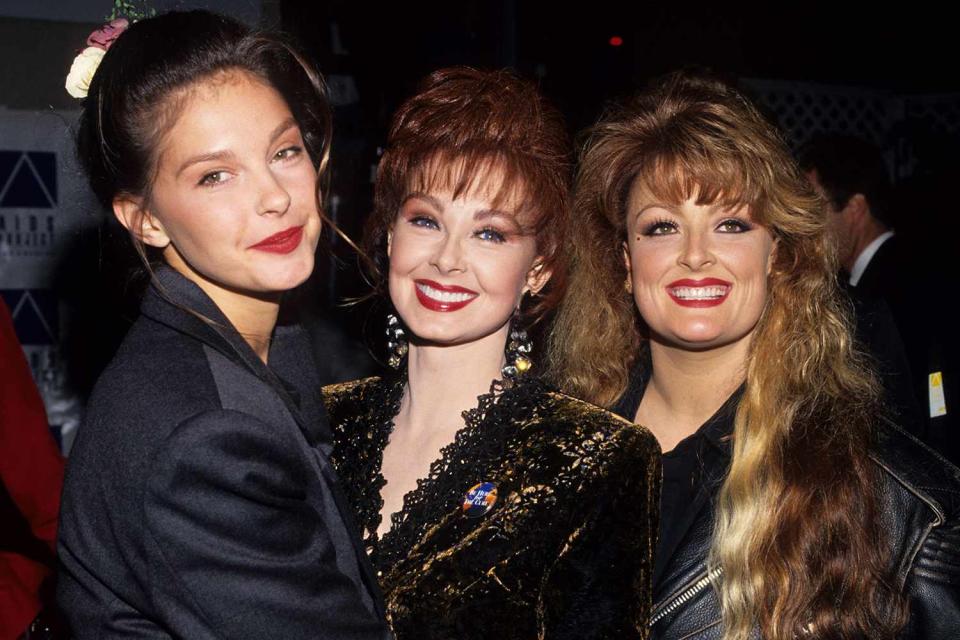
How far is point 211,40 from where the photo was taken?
5.71 feet

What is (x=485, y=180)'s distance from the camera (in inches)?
78.8

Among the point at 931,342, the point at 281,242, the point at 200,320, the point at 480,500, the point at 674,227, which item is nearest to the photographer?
the point at 200,320

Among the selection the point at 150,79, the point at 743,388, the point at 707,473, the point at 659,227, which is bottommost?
the point at 707,473

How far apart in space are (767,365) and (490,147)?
2.63 feet

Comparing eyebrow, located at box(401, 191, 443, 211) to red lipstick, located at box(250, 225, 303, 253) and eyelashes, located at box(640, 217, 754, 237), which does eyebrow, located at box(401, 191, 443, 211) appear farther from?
eyelashes, located at box(640, 217, 754, 237)

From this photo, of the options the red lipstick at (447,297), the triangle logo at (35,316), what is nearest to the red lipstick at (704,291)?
the red lipstick at (447,297)

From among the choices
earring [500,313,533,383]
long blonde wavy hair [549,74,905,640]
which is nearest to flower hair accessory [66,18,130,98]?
earring [500,313,533,383]

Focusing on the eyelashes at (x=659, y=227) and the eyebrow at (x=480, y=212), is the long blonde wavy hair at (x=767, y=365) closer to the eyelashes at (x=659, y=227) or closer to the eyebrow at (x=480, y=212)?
the eyelashes at (x=659, y=227)

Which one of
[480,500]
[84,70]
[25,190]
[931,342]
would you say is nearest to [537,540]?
[480,500]

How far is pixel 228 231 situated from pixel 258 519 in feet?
1.72

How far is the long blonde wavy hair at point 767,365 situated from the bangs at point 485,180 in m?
0.41

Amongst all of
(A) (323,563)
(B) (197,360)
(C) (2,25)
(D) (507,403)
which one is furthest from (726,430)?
(C) (2,25)

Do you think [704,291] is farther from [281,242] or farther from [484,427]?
[281,242]

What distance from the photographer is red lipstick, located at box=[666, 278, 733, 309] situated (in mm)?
2215
